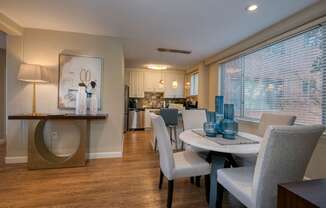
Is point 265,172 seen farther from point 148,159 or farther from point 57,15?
point 57,15

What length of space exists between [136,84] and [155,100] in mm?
1091

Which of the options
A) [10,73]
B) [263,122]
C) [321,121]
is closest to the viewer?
[321,121]

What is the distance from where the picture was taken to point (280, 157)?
44.7 inches

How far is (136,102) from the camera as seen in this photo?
23.1 feet

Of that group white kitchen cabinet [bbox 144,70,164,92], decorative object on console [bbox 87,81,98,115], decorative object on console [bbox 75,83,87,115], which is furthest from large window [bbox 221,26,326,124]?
white kitchen cabinet [bbox 144,70,164,92]

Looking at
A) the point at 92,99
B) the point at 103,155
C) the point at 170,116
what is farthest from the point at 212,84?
the point at 103,155

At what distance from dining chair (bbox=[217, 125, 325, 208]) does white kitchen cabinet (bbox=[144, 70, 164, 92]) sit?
5.89 meters

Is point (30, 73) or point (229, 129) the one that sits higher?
point (30, 73)

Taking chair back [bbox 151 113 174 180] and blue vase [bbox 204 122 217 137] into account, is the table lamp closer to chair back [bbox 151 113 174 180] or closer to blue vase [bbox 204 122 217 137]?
chair back [bbox 151 113 174 180]

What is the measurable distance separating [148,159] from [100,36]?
2.55 meters

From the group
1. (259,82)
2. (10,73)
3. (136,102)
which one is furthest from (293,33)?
(136,102)

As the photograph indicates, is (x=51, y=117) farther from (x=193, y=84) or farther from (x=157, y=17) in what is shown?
(x=193, y=84)

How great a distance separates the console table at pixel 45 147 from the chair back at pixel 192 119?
1.41 meters

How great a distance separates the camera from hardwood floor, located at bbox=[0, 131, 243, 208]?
190cm
